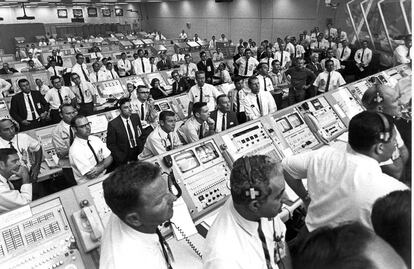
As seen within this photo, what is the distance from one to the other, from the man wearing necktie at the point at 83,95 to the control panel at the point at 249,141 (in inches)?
147

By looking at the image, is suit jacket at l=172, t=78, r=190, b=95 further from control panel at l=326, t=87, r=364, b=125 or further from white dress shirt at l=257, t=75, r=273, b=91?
control panel at l=326, t=87, r=364, b=125

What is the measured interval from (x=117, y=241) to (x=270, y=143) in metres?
1.87

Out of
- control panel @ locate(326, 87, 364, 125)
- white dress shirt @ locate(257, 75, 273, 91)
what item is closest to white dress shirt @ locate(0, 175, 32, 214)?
control panel @ locate(326, 87, 364, 125)

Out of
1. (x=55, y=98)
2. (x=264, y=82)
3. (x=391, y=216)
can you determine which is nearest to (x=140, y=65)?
(x=55, y=98)

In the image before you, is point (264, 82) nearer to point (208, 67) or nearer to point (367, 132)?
point (208, 67)

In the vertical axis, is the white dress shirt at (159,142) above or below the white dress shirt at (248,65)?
below

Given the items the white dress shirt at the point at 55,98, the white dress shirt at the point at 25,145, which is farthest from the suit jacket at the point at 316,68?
the white dress shirt at the point at 25,145

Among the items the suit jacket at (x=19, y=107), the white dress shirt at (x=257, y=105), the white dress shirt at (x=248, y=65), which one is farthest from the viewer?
the white dress shirt at (x=248, y=65)

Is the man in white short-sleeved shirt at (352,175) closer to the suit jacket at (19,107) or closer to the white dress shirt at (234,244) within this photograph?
the white dress shirt at (234,244)

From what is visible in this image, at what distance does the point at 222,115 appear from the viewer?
4.02 metres

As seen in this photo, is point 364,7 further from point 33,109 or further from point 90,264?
point 90,264

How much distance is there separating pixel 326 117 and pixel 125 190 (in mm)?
2837

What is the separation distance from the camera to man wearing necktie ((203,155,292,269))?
45.0 inches

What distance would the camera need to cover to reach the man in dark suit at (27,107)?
508 cm
